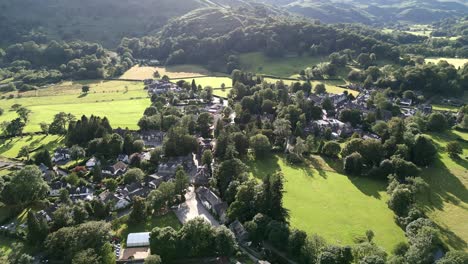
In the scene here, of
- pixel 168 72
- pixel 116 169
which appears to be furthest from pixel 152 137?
pixel 168 72

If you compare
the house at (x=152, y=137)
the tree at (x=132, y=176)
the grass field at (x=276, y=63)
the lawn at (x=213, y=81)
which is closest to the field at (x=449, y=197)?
the tree at (x=132, y=176)

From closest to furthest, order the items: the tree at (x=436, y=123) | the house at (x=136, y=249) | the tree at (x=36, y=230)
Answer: the house at (x=136, y=249), the tree at (x=36, y=230), the tree at (x=436, y=123)

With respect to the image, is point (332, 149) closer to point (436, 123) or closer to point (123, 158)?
point (436, 123)

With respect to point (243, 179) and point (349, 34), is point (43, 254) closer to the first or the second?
point (243, 179)

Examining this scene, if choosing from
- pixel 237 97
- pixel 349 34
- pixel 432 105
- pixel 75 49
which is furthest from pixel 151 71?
pixel 432 105

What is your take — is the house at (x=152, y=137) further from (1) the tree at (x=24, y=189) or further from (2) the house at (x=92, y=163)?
(1) the tree at (x=24, y=189)

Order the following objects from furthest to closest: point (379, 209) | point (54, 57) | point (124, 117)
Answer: point (54, 57) → point (124, 117) → point (379, 209)
